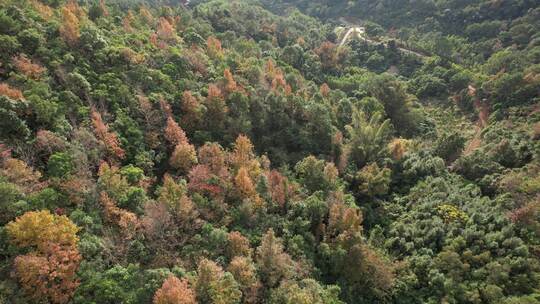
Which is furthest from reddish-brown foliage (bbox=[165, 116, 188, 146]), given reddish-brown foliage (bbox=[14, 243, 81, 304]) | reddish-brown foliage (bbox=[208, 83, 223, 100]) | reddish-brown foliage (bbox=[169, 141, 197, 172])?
reddish-brown foliage (bbox=[14, 243, 81, 304])

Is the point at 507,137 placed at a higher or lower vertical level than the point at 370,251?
higher

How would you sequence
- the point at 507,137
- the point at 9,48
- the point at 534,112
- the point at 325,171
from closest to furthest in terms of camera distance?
the point at 9,48
the point at 325,171
the point at 507,137
the point at 534,112

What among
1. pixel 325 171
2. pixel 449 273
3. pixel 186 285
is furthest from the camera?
pixel 325 171

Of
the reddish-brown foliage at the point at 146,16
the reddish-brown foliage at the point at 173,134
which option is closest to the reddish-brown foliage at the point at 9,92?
the reddish-brown foliage at the point at 173,134

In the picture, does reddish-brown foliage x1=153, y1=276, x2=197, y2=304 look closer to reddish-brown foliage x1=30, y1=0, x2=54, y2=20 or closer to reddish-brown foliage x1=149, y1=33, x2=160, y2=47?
reddish-brown foliage x1=30, y1=0, x2=54, y2=20

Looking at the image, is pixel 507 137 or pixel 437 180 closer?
pixel 437 180

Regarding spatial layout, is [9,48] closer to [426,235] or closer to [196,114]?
[196,114]

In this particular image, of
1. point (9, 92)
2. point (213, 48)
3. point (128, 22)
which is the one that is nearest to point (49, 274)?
point (9, 92)

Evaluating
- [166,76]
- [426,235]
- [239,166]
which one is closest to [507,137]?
[426,235]
